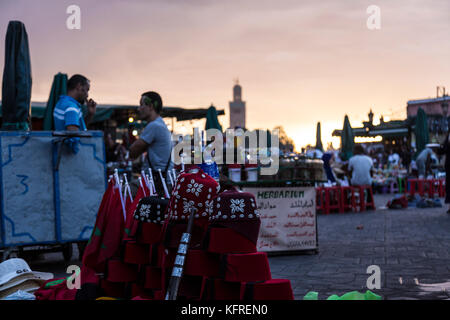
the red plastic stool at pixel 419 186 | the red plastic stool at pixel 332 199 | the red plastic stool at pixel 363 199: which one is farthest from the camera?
the red plastic stool at pixel 419 186

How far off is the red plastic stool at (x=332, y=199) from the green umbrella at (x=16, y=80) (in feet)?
27.9

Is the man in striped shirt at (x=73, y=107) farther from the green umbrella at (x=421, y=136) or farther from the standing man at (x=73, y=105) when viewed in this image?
the green umbrella at (x=421, y=136)

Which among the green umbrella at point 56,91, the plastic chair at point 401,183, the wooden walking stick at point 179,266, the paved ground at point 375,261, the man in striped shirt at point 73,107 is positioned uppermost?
the green umbrella at point 56,91

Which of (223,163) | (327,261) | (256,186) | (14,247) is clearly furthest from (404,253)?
(14,247)

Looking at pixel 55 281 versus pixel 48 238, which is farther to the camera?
pixel 48 238

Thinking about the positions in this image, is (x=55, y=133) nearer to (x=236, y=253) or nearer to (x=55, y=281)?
(x=55, y=281)

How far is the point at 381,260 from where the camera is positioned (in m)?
6.78

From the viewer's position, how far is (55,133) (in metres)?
5.95

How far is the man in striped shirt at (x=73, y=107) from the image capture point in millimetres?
6211

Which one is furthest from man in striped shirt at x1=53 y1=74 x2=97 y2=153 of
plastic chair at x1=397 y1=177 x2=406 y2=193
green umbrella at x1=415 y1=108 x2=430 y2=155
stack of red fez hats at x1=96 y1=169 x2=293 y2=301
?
green umbrella at x1=415 y1=108 x2=430 y2=155

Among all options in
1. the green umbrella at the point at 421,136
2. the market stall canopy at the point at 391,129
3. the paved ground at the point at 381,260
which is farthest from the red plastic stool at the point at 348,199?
the market stall canopy at the point at 391,129

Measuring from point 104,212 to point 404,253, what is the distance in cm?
407

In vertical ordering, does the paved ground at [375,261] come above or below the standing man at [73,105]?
below

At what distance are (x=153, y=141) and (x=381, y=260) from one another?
316cm
